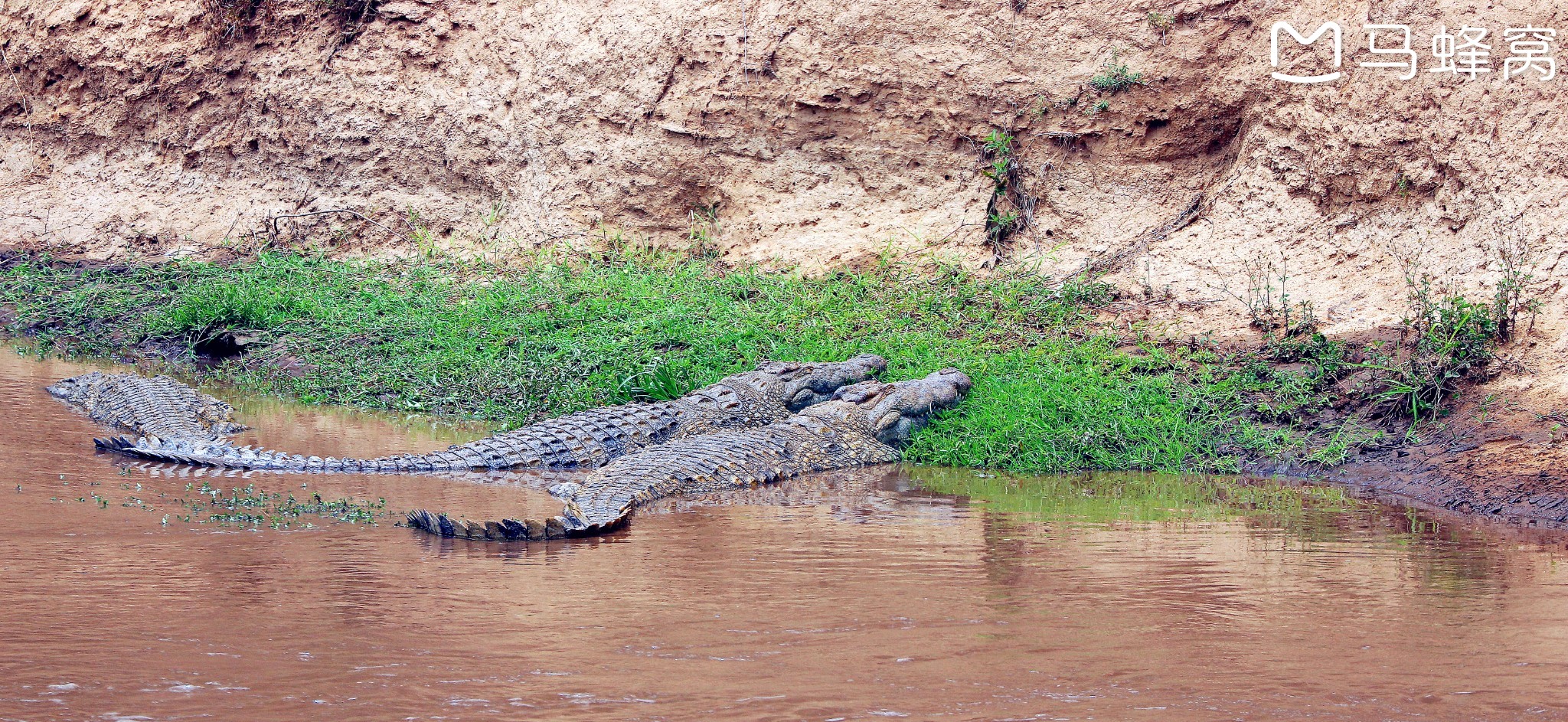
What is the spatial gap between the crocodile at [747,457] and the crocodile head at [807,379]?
12 cm

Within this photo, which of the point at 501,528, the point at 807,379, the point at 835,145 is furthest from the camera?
the point at 835,145

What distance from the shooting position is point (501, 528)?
4121 millimetres

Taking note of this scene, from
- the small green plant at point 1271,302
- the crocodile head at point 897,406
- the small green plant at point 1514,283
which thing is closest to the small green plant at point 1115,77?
the small green plant at point 1271,302

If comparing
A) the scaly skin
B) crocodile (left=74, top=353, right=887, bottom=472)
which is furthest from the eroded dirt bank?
the scaly skin

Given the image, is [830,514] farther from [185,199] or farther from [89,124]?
[89,124]

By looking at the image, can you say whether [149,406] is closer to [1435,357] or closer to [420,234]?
[420,234]

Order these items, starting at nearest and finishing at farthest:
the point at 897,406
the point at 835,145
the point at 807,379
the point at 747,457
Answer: the point at 747,457 → the point at 897,406 → the point at 807,379 → the point at 835,145

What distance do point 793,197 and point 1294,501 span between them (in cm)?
527

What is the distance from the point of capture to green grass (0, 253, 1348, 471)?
20.5ft

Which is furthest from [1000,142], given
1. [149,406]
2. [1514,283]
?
[149,406]

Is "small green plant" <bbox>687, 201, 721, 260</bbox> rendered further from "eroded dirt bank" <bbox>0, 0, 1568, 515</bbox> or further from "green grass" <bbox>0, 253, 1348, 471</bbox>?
"green grass" <bbox>0, 253, 1348, 471</bbox>
